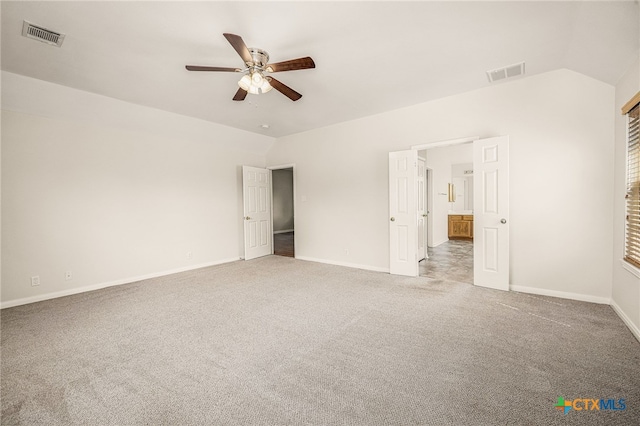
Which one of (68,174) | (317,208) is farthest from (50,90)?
(317,208)

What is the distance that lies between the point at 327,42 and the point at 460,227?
7648mm

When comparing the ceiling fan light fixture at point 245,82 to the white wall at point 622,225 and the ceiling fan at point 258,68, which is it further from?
the white wall at point 622,225

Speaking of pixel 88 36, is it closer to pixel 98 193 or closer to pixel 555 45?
pixel 98 193

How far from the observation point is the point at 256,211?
244 inches

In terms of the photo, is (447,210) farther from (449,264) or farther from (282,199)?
(282,199)

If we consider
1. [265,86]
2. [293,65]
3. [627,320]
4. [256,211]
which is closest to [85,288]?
[256,211]

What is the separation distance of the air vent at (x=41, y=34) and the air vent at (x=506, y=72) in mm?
4664

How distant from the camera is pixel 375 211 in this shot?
4883mm

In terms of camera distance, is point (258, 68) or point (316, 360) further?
point (258, 68)

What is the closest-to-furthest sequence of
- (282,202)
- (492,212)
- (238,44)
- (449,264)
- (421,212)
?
(238,44), (492,212), (449,264), (421,212), (282,202)

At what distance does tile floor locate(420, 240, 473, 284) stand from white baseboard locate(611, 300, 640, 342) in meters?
1.46

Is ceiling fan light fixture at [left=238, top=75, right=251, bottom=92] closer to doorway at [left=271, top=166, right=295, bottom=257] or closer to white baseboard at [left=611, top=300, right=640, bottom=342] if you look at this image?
white baseboard at [left=611, top=300, right=640, bottom=342]

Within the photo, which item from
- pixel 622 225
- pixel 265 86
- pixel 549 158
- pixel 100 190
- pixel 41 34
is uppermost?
pixel 41 34

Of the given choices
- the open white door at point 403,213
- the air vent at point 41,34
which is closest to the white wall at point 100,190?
the air vent at point 41,34
